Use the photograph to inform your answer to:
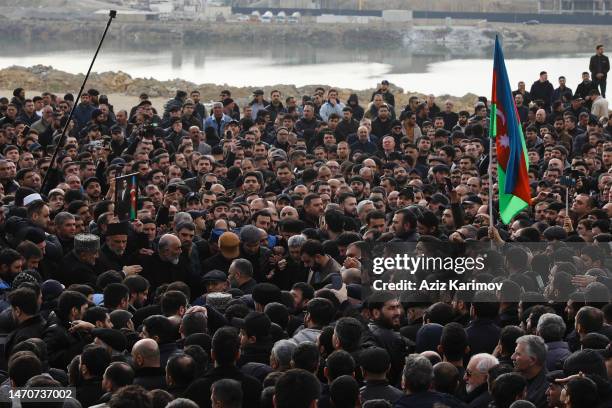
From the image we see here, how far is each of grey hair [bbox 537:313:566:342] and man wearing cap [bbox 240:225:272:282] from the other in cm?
273

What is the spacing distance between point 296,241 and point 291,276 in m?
0.25

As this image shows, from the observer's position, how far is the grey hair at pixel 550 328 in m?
5.97

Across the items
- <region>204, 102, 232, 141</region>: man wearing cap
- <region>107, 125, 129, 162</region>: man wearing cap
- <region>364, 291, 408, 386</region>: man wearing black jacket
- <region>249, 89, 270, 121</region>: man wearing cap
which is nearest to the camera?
<region>364, 291, 408, 386</region>: man wearing black jacket

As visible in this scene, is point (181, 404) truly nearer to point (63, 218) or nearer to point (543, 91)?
point (63, 218)

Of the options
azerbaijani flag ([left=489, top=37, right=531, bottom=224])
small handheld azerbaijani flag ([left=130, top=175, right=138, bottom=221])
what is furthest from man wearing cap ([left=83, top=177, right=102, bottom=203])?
azerbaijani flag ([left=489, top=37, right=531, bottom=224])

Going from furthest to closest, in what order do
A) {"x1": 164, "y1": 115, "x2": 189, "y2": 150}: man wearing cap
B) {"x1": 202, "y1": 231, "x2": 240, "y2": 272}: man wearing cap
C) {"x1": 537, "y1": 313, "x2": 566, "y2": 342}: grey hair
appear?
{"x1": 164, "y1": 115, "x2": 189, "y2": 150}: man wearing cap → {"x1": 202, "y1": 231, "x2": 240, "y2": 272}: man wearing cap → {"x1": 537, "y1": 313, "x2": 566, "y2": 342}: grey hair

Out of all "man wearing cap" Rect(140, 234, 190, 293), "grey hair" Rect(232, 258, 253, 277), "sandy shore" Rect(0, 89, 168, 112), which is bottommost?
"sandy shore" Rect(0, 89, 168, 112)

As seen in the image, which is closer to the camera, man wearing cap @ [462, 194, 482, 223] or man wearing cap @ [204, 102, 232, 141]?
man wearing cap @ [462, 194, 482, 223]

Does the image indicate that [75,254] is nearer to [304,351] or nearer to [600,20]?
[304,351]

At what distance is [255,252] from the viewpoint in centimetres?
845

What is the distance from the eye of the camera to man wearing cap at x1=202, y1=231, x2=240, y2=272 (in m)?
8.27

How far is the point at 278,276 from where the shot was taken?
8.19 metres

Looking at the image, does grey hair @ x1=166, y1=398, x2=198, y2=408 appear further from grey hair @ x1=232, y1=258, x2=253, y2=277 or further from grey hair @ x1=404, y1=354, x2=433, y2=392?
grey hair @ x1=232, y1=258, x2=253, y2=277


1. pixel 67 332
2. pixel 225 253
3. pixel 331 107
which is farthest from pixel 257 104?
pixel 67 332
